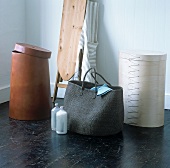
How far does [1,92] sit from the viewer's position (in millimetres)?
4164

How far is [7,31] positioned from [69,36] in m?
0.71

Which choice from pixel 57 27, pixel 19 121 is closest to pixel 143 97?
pixel 19 121

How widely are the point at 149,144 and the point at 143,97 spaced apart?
55 centimetres

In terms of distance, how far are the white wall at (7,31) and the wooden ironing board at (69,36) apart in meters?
0.58

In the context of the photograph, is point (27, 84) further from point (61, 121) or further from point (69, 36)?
point (69, 36)

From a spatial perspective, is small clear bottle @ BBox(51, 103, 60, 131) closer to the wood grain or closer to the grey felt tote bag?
the grey felt tote bag

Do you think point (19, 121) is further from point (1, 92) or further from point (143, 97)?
point (143, 97)

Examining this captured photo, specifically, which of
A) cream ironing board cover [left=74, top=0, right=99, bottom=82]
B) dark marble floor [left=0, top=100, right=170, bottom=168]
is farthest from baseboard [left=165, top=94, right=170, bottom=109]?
cream ironing board cover [left=74, top=0, right=99, bottom=82]

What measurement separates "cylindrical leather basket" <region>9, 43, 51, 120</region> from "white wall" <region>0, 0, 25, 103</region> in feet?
2.41

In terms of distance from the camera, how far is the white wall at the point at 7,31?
4105 mm

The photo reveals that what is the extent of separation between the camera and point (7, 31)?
418cm

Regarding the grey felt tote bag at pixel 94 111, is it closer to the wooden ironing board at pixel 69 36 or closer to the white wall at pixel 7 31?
the wooden ironing board at pixel 69 36

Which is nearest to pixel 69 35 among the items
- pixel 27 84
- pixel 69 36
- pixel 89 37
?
pixel 69 36

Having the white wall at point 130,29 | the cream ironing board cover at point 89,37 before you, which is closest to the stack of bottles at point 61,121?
the cream ironing board cover at point 89,37
